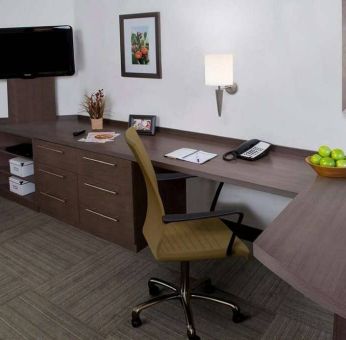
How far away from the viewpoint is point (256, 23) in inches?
98.7

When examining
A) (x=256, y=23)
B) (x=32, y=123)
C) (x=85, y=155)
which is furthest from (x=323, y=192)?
(x=32, y=123)

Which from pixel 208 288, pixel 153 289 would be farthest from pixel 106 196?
pixel 208 288

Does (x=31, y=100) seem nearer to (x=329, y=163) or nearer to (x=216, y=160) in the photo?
(x=216, y=160)

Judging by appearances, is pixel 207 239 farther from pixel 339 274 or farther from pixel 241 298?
pixel 339 274

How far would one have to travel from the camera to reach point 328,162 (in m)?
2.02

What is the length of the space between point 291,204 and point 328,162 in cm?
48

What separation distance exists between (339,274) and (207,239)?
2.92 feet

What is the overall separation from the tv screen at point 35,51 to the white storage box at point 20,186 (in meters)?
0.90

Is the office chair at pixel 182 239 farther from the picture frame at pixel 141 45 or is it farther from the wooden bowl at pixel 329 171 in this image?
the picture frame at pixel 141 45

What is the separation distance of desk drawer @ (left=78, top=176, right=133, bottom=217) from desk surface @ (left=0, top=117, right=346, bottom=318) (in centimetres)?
24

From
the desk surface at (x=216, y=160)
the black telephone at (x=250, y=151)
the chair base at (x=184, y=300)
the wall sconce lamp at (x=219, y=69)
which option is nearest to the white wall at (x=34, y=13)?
the desk surface at (x=216, y=160)

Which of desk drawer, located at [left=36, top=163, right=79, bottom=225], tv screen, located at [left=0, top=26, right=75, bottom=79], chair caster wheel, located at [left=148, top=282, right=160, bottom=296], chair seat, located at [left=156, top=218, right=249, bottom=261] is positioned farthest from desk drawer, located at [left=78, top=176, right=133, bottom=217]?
tv screen, located at [left=0, top=26, right=75, bottom=79]

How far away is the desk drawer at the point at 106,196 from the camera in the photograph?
8.89ft

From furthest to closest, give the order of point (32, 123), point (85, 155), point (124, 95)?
point (32, 123) → point (124, 95) → point (85, 155)
